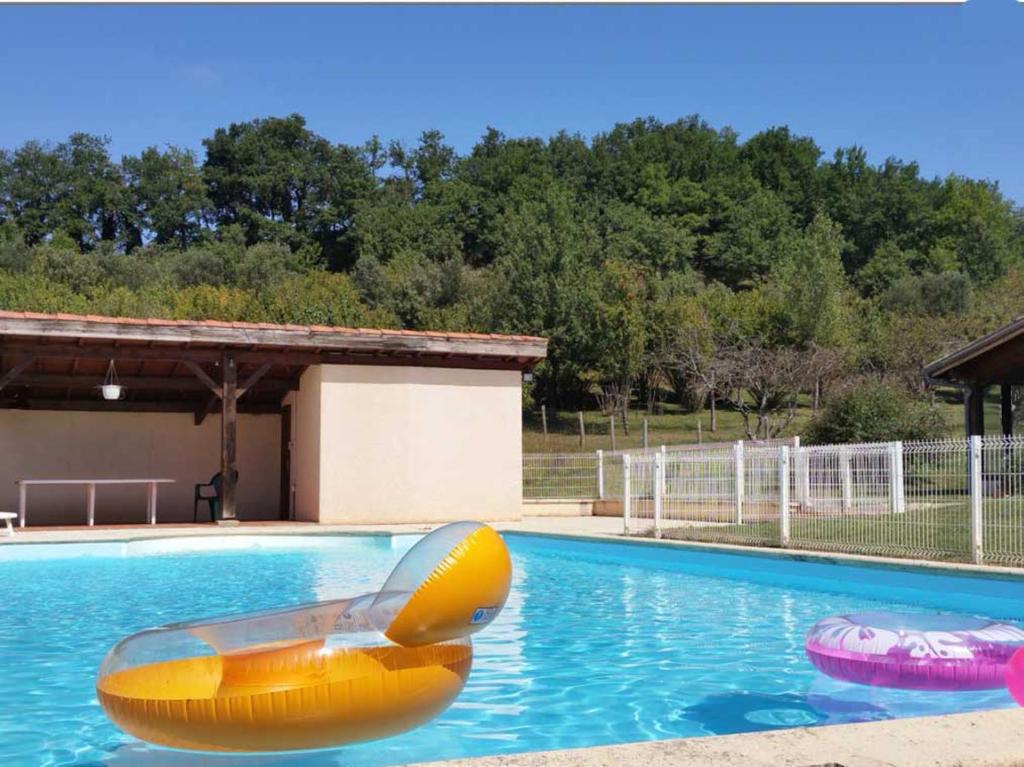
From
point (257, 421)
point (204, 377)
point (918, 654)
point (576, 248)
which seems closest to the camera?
point (918, 654)

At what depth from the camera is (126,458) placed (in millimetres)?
20156

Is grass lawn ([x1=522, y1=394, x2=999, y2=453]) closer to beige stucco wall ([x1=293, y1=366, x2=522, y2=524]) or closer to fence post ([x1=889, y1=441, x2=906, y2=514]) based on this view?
beige stucco wall ([x1=293, y1=366, x2=522, y2=524])

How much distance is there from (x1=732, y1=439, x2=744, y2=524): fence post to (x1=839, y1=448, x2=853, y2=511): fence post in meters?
1.62

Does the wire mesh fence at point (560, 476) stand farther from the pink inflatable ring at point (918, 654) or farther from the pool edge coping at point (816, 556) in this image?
the pink inflatable ring at point (918, 654)

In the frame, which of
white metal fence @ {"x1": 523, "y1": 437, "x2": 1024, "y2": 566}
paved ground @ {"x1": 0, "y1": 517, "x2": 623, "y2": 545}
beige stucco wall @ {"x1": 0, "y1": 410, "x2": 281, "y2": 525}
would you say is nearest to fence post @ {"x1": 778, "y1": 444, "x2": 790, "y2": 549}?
white metal fence @ {"x1": 523, "y1": 437, "x2": 1024, "y2": 566}

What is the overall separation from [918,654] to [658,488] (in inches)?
372

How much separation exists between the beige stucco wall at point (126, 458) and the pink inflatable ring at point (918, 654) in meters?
16.9

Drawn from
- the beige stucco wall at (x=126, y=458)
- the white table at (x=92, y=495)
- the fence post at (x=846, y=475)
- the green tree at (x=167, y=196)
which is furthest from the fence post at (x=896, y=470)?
the green tree at (x=167, y=196)

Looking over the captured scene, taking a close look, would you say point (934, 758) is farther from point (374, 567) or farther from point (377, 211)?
point (377, 211)

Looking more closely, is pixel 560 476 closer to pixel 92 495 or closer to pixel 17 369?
pixel 92 495

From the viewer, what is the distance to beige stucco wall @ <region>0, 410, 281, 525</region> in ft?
63.2

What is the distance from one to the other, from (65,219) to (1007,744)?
61869 millimetres

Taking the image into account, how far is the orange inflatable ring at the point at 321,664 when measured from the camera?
385cm

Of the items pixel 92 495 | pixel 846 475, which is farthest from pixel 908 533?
pixel 92 495
